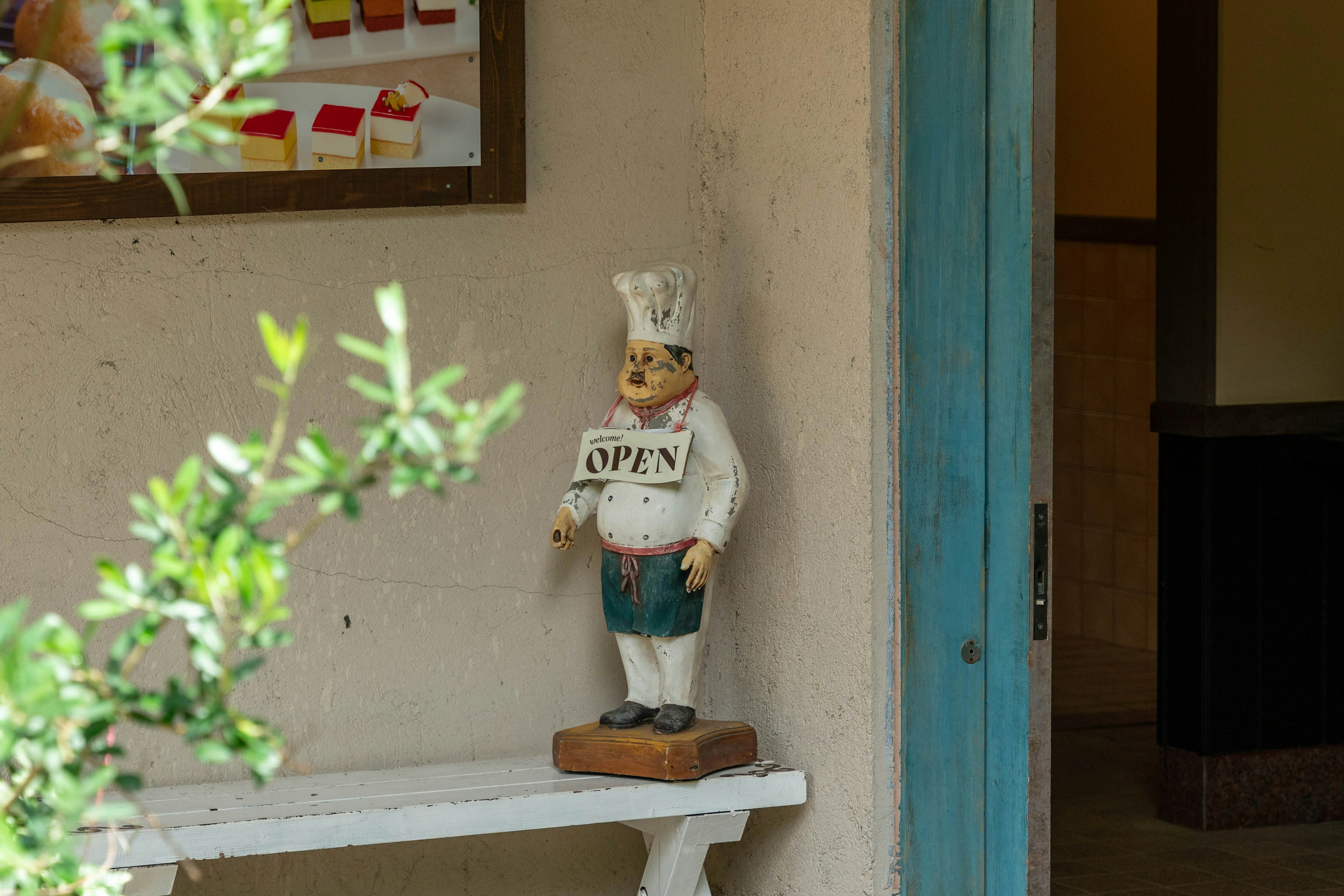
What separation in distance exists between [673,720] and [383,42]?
4.58 feet

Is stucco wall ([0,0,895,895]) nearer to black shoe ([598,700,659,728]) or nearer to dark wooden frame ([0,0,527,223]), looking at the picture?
dark wooden frame ([0,0,527,223])

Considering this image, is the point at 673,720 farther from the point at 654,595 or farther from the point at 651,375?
the point at 651,375

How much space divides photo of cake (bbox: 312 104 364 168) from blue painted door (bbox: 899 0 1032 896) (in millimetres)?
1034

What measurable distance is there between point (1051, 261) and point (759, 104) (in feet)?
2.31

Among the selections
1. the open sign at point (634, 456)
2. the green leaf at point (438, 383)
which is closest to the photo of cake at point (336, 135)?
the open sign at point (634, 456)

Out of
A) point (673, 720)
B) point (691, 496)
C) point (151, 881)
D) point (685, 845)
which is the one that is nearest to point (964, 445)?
point (691, 496)

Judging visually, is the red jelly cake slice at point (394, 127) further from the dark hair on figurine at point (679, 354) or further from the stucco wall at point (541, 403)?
the dark hair on figurine at point (679, 354)

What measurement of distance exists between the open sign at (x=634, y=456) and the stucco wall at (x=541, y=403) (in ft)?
0.78

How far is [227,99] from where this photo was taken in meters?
2.66

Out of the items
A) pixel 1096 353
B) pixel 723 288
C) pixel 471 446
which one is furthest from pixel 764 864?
pixel 1096 353

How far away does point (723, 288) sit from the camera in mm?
3086

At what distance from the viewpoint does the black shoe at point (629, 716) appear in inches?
111

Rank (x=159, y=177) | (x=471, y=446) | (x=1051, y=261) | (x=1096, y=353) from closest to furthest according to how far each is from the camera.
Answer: (x=471, y=446) < (x=1051, y=261) < (x=159, y=177) < (x=1096, y=353)

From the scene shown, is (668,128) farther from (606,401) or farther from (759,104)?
(606,401)
